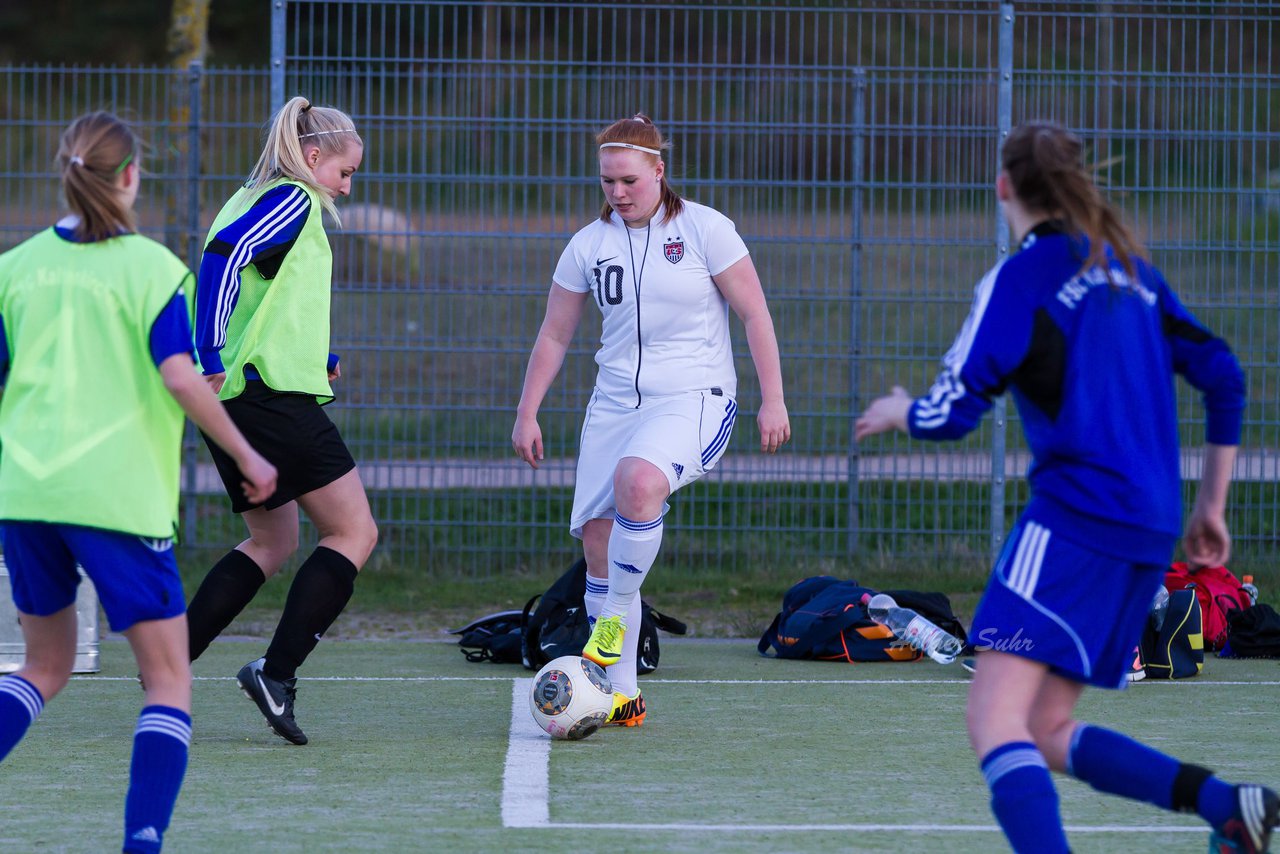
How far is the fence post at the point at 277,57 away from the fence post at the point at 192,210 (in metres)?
0.49

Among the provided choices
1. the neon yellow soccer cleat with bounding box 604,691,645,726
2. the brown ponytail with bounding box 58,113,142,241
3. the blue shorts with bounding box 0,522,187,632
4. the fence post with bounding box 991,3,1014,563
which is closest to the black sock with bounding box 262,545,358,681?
A: the neon yellow soccer cleat with bounding box 604,691,645,726

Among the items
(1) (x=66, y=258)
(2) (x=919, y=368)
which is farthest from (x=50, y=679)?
(2) (x=919, y=368)

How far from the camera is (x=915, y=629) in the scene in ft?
23.9

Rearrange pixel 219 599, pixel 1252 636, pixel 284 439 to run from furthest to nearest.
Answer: pixel 1252 636 < pixel 219 599 < pixel 284 439

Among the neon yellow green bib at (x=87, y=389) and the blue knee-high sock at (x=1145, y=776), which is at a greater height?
the neon yellow green bib at (x=87, y=389)

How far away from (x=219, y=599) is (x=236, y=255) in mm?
1132

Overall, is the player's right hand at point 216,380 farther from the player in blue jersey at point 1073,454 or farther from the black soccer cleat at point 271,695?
the player in blue jersey at point 1073,454

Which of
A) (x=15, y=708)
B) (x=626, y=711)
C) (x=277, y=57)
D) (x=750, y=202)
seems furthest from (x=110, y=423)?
(x=750, y=202)

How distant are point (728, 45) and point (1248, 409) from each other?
3367mm

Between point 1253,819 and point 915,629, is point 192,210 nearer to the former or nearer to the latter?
point 915,629

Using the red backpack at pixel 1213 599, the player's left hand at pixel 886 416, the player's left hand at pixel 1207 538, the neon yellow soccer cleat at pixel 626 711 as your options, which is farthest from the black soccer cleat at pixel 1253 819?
the red backpack at pixel 1213 599

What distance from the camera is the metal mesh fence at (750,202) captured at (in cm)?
870

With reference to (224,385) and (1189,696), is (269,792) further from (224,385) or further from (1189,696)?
(1189,696)

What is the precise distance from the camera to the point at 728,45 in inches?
341
